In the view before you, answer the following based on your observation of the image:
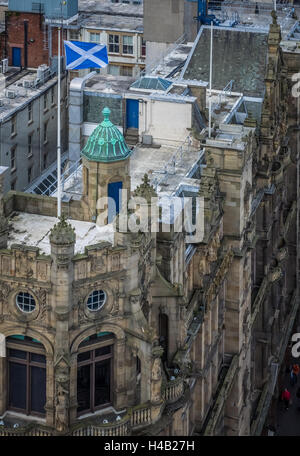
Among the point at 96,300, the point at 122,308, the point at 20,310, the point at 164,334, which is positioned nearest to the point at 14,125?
the point at 164,334

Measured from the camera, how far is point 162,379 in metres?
96.5

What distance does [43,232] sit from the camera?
97.6 metres

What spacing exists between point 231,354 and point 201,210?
19.3 meters

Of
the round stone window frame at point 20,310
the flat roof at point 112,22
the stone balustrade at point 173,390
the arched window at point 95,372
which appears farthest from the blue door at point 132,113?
the flat roof at point 112,22

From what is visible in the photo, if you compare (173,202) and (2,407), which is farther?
(173,202)

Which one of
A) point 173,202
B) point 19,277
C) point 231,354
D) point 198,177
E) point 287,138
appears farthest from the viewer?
point 287,138

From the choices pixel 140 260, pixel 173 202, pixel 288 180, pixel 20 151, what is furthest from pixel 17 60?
pixel 140 260

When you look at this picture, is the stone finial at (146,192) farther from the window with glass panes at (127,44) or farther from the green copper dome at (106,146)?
→ the window with glass panes at (127,44)

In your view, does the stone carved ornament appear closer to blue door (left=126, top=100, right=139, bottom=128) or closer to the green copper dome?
the green copper dome

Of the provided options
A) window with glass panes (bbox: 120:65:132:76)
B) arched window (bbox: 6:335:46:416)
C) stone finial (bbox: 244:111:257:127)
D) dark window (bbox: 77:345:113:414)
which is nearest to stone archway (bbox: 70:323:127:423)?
dark window (bbox: 77:345:113:414)

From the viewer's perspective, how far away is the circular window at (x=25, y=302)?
9144 cm

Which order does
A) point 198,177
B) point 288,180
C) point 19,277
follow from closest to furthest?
1. point 19,277
2. point 198,177
3. point 288,180

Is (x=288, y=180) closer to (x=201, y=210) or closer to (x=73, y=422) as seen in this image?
(x=201, y=210)

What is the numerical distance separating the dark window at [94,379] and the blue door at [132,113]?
38304mm
